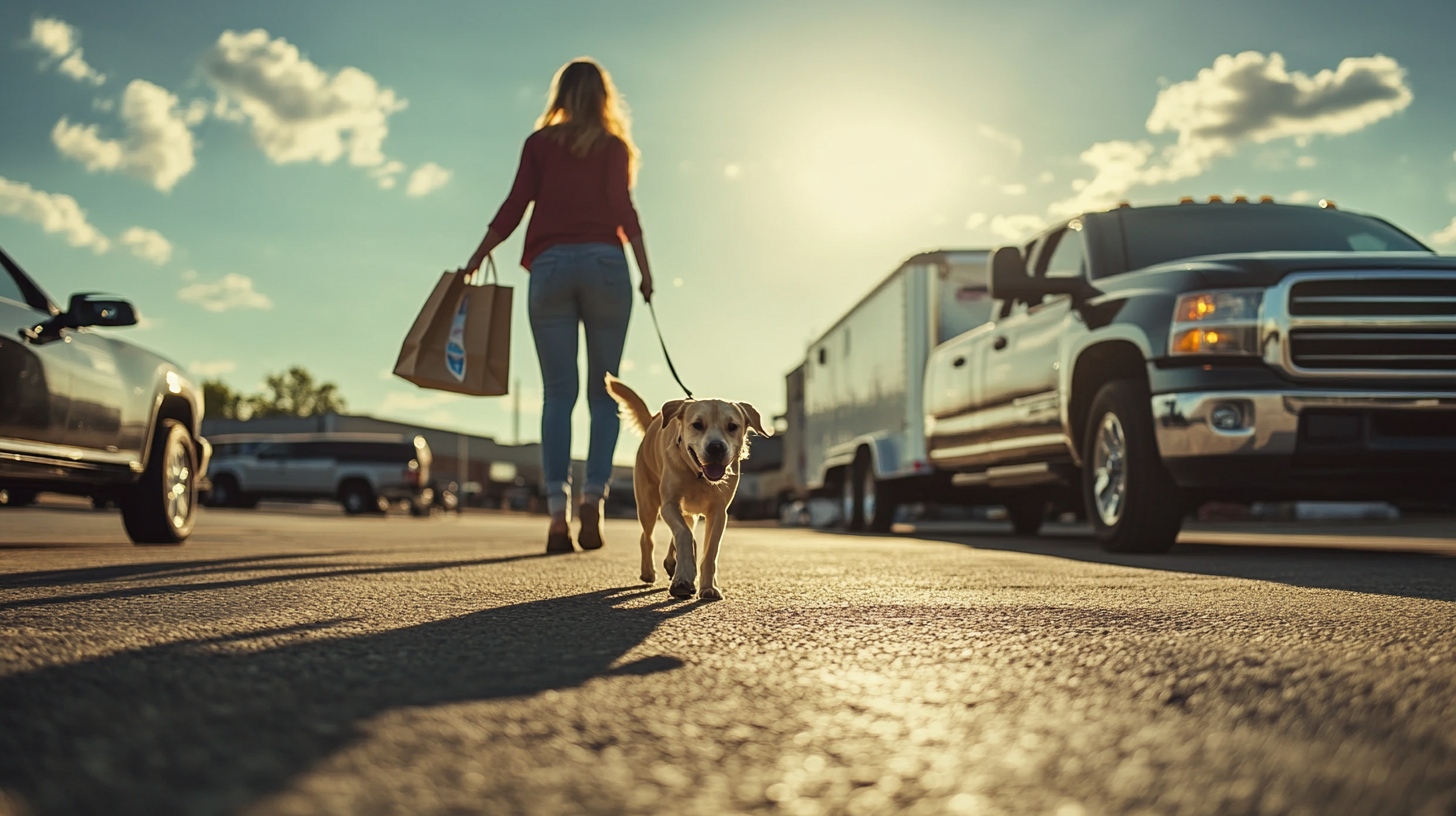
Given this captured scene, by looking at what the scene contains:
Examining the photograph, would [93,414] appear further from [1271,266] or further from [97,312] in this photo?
[1271,266]

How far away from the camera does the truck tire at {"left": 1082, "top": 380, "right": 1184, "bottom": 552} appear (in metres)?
6.60

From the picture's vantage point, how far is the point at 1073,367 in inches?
294

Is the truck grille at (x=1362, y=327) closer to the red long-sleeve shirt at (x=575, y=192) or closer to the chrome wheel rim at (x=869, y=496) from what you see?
the red long-sleeve shirt at (x=575, y=192)

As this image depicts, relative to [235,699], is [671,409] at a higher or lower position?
higher

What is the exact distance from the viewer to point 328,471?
30781 millimetres

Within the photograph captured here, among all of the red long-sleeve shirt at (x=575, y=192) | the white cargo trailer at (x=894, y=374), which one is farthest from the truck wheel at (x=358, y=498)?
the red long-sleeve shirt at (x=575, y=192)

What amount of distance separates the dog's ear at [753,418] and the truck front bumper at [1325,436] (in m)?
2.81

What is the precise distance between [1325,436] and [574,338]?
3.97m

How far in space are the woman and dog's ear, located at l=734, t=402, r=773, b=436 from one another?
2044 millimetres

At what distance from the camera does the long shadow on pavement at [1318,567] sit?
4383mm

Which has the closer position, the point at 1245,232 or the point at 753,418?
the point at 753,418

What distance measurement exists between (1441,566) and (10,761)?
6.07 meters

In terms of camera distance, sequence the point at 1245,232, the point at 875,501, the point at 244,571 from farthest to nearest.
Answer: the point at 875,501 → the point at 1245,232 → the point at 244,571

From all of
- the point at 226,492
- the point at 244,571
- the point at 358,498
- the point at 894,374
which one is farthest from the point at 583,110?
the point at 226,492
